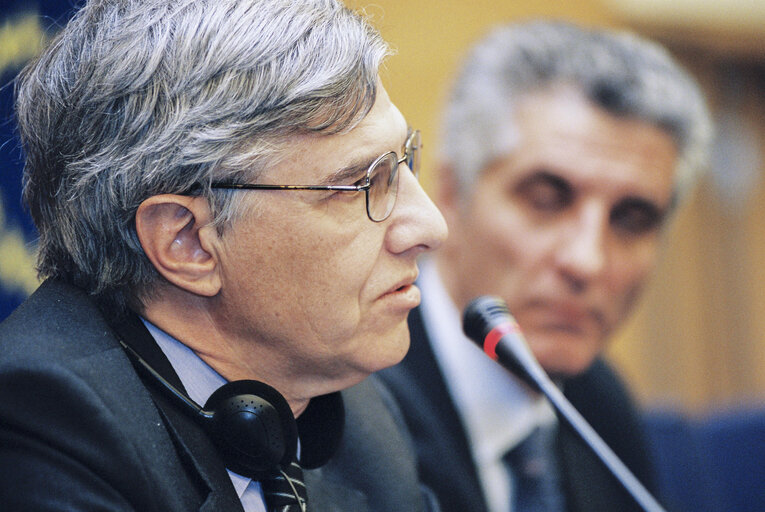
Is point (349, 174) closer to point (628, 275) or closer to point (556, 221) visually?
point (556, 221)

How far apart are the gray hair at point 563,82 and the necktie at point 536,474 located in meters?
0.70

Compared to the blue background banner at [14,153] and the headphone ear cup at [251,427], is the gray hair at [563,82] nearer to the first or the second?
the blue background banner at [14,153]

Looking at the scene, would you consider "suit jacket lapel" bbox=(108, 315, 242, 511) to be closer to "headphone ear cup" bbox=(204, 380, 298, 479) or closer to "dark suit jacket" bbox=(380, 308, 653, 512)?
"headphone ear cup" bbox=(204, 380, 298, 479)

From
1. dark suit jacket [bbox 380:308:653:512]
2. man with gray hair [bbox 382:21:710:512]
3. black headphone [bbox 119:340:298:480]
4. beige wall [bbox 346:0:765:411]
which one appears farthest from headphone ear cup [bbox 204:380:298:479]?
beige wall [bbox 346:0:765:411]

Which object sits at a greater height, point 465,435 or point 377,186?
point 377,186

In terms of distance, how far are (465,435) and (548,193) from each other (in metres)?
0.69

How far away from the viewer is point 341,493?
123 cm

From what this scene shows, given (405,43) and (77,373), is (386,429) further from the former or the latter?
(405,43)

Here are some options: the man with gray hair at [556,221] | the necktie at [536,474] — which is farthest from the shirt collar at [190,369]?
the necktie at [536,474]

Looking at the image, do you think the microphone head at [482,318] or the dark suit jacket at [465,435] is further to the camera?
the dark suit jacket at [465,435]

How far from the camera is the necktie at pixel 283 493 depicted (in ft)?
3.55

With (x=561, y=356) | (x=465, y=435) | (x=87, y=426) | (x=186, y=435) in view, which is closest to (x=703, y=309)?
(x=561, y=356)

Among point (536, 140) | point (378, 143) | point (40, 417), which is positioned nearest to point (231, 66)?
point (378, 143)

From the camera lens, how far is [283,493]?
109 cm
